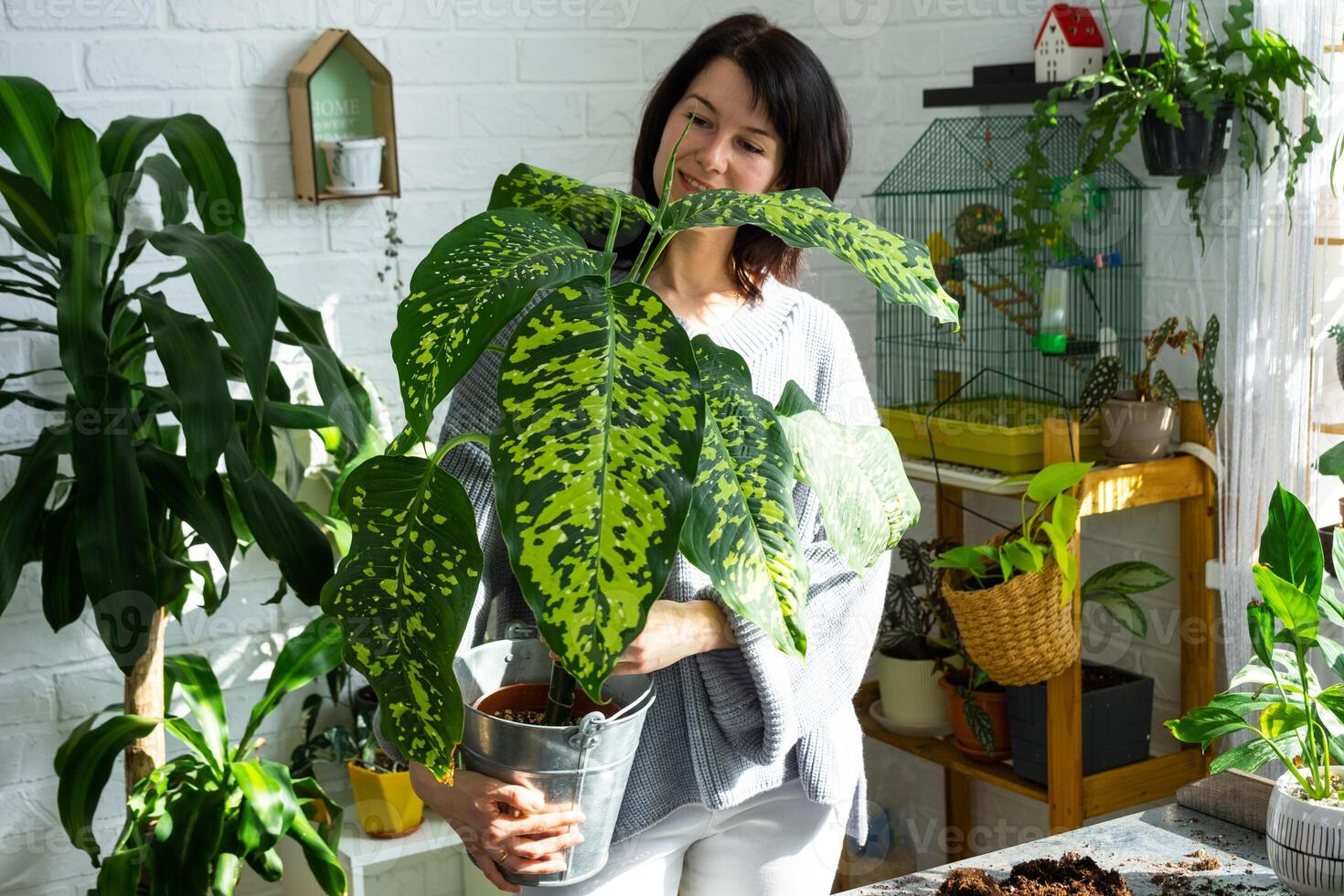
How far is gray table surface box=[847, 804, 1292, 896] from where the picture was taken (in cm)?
125

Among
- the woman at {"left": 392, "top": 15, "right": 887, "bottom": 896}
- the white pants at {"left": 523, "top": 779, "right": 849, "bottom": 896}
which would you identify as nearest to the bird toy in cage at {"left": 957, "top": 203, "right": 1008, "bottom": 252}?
the woman at {"left": 392, "top": 15, "right": 887, "bottom": 896}

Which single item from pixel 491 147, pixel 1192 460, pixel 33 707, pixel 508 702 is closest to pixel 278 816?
pixel 33 707

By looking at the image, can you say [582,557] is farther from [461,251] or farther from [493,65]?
[493,65]

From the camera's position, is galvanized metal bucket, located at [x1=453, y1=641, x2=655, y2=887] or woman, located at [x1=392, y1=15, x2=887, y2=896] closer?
galvanized metal bucket, located at [x1=453, y1=641, x2=655, y2=887]

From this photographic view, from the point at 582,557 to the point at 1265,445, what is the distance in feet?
5.63

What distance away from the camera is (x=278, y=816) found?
1.87 m

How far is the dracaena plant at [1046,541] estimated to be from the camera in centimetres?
208

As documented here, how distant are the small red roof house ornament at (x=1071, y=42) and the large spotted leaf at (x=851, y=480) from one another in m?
1.55

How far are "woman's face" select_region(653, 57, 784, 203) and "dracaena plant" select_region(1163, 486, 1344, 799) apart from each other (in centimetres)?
63

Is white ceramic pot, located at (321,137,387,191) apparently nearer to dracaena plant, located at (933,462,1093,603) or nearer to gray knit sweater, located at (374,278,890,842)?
gray knit sweater, located at (374,278,890,842)

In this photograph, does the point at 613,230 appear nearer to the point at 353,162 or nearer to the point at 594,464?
the point at 594,464

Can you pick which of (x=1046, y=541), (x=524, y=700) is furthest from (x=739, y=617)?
(x=1046, y=541)

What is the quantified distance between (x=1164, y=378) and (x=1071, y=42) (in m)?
0.60

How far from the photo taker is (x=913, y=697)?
2.53 meters
